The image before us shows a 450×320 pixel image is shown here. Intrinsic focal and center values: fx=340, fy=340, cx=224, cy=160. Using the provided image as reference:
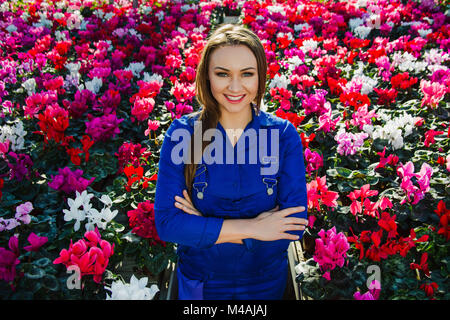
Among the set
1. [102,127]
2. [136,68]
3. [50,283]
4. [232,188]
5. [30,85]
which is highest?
[136,68]

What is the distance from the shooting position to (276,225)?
1.75 meters

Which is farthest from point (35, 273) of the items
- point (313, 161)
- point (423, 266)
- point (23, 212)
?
point (423, 266)

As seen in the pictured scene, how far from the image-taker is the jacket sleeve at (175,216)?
5.62 feet

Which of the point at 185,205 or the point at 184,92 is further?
the point at 184,92

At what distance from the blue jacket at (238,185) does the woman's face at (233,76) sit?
0.20m

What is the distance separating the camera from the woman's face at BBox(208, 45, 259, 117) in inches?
66.6

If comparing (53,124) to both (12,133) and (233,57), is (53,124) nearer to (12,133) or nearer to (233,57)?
(12,133)

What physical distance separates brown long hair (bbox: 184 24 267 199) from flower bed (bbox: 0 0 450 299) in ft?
1.76

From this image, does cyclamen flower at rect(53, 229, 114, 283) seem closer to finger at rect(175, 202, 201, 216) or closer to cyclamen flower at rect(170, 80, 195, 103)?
finger at rect(175, 202, 201, 216)

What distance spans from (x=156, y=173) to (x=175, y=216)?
1061 millimetres

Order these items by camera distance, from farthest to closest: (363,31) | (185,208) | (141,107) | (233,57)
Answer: (363,31)
(141,107)
(185,208)
(233,57)

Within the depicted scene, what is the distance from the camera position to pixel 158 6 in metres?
9.74

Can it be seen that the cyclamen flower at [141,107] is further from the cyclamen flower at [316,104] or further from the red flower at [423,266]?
the red flower at [423,266]

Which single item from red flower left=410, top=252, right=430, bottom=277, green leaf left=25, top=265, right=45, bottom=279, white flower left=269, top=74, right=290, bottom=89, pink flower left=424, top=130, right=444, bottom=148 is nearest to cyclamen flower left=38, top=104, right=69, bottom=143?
green leaf left=25, top=265, right=45, bottom=279
